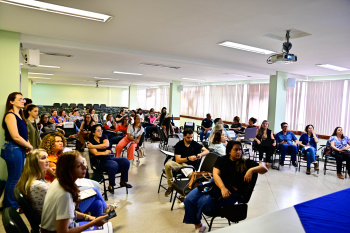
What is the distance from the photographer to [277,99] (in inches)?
310

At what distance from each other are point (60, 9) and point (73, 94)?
758 inches

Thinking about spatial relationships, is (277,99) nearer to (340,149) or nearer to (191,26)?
(340,149)

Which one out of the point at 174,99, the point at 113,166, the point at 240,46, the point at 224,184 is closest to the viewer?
the point at 224,184

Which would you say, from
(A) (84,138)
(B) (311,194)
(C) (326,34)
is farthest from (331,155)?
(A) (84,138)

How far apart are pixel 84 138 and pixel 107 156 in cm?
211

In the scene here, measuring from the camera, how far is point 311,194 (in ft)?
14.7

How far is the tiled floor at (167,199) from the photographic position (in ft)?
10.4

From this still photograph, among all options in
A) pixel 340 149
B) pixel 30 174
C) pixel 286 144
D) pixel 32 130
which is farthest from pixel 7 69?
pixel 340 149

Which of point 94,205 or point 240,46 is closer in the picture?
point 94,205

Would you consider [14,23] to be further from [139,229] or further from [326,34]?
[326,34]

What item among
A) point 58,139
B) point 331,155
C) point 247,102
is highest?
point 247,102

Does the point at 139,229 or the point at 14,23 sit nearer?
the point at 139,229

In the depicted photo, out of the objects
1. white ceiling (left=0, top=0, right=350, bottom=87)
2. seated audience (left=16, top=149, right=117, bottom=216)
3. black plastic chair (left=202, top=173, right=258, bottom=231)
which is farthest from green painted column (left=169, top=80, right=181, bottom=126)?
seated audience (left=16, top=149, right=117, bottom=216)

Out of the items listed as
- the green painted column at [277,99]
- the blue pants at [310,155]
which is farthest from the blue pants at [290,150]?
the green painted column at [277,99]
